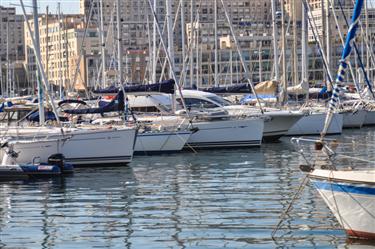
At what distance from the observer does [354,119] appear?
59562 mm

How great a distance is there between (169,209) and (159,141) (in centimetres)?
1645

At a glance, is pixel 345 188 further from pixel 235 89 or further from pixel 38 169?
pixel 235 89

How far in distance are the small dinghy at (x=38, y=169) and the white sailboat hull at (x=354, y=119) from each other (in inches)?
1081

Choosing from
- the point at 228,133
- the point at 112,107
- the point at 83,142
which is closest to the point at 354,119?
the point at 228,133

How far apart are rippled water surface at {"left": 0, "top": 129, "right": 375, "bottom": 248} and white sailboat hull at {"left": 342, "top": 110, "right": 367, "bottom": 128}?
68.7ft

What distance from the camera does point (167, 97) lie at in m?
49.6

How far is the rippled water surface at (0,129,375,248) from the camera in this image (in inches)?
844

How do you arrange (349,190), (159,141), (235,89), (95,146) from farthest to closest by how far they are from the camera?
(235,89)
(159,141)
(95,146)
(349,190)

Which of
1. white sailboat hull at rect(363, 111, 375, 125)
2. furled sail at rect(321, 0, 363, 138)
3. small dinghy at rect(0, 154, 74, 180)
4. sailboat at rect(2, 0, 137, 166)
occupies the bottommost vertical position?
white sailboat hull at rect(363, 111, 375, 125)

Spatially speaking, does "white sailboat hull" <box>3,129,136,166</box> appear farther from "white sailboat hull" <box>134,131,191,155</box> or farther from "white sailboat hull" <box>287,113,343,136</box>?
"white sailboat hull" <box>287,113,343,136</box>

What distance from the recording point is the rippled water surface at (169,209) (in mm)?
21438

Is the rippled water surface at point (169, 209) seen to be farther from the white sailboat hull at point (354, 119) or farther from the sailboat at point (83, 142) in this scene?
the white sailboat hull at point (354, 119)

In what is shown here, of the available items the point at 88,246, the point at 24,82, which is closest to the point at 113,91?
the point at 88,246

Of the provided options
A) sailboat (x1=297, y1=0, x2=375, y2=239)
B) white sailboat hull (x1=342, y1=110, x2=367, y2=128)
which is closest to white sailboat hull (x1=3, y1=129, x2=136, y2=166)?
sailboat (x1=297, y1=0, x2=375, y2=239)
